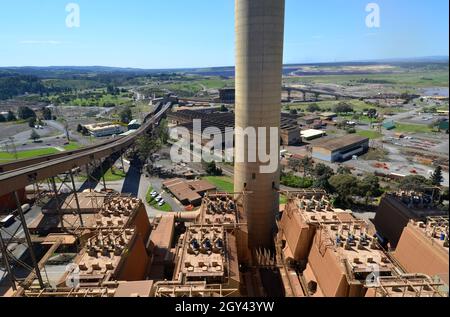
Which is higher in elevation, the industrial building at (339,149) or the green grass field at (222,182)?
the industrial building at (339,149)

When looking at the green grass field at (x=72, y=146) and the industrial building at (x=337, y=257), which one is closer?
the industrial building at (x=337, y=257)

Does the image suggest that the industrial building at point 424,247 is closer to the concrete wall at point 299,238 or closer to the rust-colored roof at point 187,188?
the concrete wall at point 299,238

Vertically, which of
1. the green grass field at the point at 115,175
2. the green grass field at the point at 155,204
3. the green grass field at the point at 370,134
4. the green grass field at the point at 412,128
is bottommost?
the green grass field at the point at 155,204

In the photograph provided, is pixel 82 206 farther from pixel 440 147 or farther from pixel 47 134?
pixel 440 147

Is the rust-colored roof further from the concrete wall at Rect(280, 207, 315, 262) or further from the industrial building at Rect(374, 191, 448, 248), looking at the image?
the industrial building at Rect(374, 191, 448, 248)

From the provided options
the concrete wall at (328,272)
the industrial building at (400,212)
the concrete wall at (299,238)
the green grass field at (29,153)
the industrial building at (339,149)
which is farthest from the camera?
the green grass field at (29,153)

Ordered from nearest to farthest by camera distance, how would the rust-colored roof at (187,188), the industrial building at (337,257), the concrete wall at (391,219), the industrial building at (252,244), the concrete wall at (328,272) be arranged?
the industrial building at (337,257) < the industrial building at (252,244) < the concrete wall at (328,272) < the concrete wall at (391,219) < the rust-colored roof at (187,188)

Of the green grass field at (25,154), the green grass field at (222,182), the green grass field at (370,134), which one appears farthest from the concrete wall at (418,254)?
the green grass field at (25,154)
